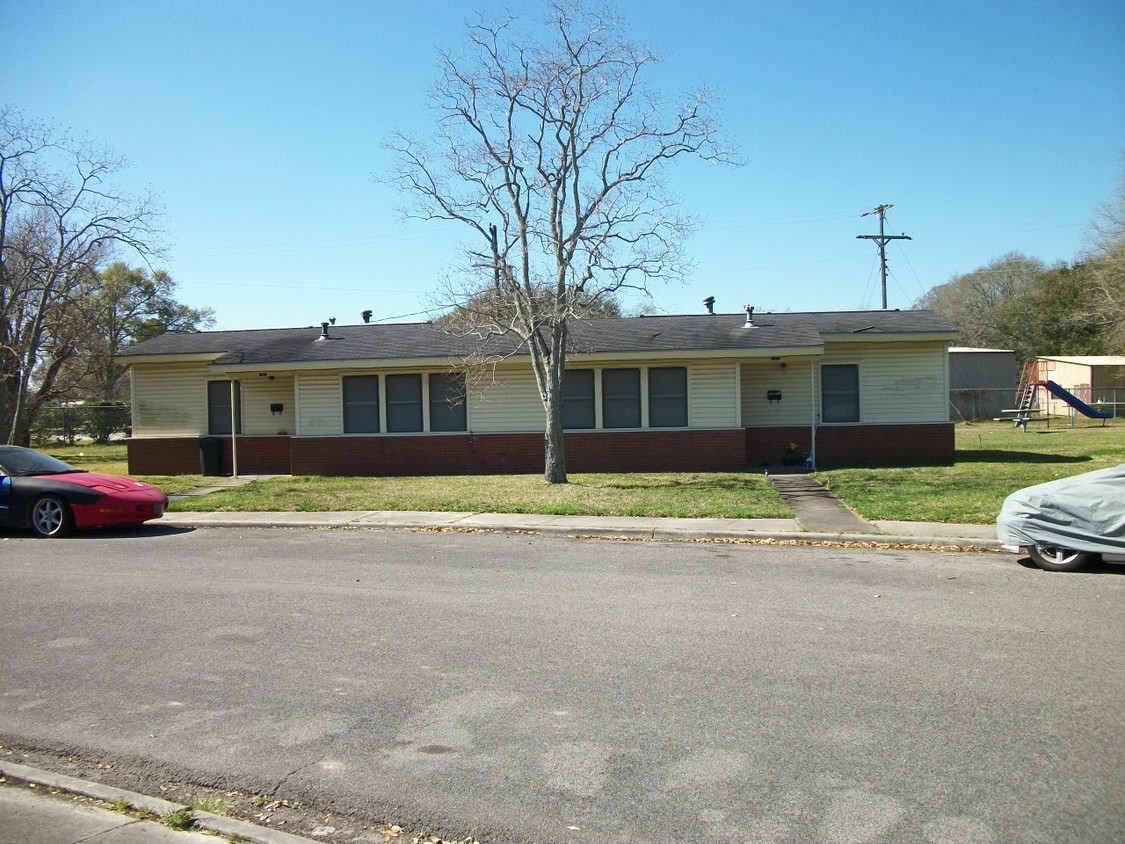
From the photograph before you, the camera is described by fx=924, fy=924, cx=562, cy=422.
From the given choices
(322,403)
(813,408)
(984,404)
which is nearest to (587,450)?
(813,408)

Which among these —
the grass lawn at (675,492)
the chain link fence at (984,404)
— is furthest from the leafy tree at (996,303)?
the grass lawn at (675,492)

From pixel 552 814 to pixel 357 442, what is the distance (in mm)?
19782

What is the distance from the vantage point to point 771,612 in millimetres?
8117

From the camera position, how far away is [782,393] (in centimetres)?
2361

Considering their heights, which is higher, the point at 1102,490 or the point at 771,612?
the point at 1102,490

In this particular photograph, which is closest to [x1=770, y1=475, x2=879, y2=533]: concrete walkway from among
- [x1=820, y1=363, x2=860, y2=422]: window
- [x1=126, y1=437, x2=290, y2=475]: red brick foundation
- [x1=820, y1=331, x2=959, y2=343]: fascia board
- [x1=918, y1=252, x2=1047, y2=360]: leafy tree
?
[x1=820, y1=363, x2=860, y2=422]: window

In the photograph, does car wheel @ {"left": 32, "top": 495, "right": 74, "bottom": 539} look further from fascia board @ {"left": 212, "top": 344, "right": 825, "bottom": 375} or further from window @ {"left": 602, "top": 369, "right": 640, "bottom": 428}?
window @ {"left": 602, "top": 369, "right": 640, "bottom": 428}

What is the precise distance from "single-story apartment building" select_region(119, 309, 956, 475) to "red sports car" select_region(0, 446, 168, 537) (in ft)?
30.5

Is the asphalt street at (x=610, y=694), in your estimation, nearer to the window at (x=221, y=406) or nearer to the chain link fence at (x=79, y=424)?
the window at (x=221, y=406)

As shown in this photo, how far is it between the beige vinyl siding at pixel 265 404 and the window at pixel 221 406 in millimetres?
139

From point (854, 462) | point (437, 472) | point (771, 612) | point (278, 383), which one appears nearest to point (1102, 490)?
point (771, 612)

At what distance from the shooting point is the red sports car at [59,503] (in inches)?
529

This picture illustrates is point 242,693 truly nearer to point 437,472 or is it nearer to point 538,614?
point 538,614

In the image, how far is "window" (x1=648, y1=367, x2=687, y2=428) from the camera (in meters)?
22.7
